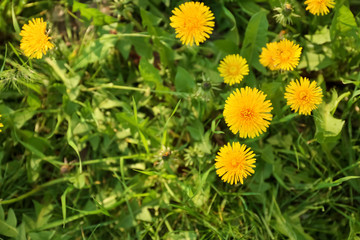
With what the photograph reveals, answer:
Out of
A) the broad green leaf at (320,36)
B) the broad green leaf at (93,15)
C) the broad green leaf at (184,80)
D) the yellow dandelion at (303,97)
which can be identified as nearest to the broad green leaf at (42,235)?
the broad green leaf at (184,80)

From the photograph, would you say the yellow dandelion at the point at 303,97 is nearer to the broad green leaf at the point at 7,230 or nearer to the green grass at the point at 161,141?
the green grass at the point at 161,141

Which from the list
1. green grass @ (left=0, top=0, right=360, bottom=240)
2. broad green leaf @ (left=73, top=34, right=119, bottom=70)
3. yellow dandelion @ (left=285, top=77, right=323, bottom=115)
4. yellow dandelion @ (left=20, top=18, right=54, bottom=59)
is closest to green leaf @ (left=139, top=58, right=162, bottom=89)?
green grass @ (left=0, top=0, right=360, bottom=240)

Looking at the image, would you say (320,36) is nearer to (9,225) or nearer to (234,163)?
(234,163)

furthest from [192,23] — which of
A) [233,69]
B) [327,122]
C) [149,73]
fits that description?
[327,122]

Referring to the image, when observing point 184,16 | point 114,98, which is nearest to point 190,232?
point 114,98

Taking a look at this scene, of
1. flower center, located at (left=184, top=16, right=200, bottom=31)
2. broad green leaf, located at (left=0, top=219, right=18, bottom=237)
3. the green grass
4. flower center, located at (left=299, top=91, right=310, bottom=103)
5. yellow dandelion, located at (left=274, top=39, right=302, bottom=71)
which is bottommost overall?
broad green leaf, located at (left=0, top=219, right=18, bottom=237)

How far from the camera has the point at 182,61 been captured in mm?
1889

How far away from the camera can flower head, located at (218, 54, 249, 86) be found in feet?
5.11

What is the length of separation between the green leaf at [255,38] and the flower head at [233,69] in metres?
0.18

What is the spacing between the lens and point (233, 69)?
1568 mm

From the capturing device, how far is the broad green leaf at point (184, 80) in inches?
67.4

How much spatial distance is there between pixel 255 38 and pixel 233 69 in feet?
0.84

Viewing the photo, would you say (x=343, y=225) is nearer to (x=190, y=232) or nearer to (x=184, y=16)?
(x=190, y=232)

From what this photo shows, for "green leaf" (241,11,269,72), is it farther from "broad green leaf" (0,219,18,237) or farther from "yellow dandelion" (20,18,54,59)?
"broad green leaf" (0,219,18,237)
